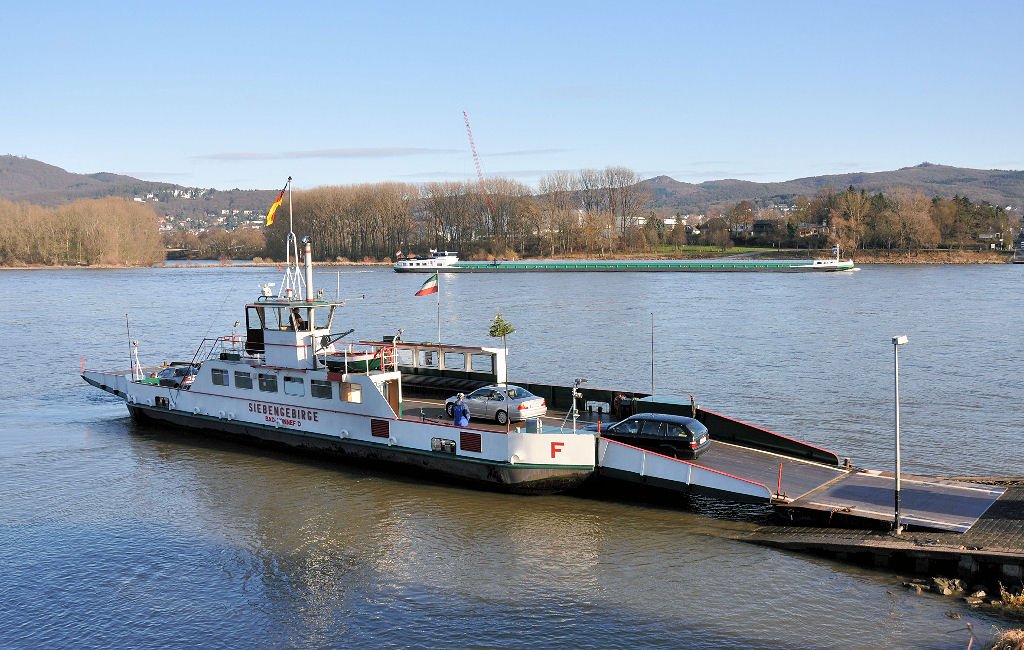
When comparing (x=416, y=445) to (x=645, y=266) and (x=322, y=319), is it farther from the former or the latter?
(x=645, y=266)

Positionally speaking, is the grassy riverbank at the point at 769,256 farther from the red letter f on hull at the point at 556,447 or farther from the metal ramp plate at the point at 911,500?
the metal ramp plate at the point at 911,500

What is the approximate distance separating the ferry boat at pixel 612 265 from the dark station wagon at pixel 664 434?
116 metres

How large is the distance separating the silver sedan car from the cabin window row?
10.9ft

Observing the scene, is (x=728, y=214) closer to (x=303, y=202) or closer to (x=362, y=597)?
(x=303, y=202)

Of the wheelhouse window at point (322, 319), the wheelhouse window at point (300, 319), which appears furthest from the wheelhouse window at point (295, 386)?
the wheelhouse window at point (322, 319)

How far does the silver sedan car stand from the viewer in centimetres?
2528

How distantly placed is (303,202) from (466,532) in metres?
173

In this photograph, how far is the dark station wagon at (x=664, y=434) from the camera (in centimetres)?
2281

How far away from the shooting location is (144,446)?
31906 millimetres

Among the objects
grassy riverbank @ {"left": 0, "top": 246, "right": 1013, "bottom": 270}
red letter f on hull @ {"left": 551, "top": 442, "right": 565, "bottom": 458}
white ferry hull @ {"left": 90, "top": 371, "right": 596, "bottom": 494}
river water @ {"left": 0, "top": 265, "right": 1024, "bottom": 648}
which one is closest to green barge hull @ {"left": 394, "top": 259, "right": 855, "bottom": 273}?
grassy riverbank @ {"left": 0, "top": 246, "right": 1013, "bottom": 270}

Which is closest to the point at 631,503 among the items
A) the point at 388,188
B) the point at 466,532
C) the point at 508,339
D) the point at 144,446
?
the point at 466,532

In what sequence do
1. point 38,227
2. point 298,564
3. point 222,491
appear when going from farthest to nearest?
1. point 38,227
2. point 222,491
3. point 298,564

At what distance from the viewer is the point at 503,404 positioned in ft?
83.1

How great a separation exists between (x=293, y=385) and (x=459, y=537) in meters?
9.61
